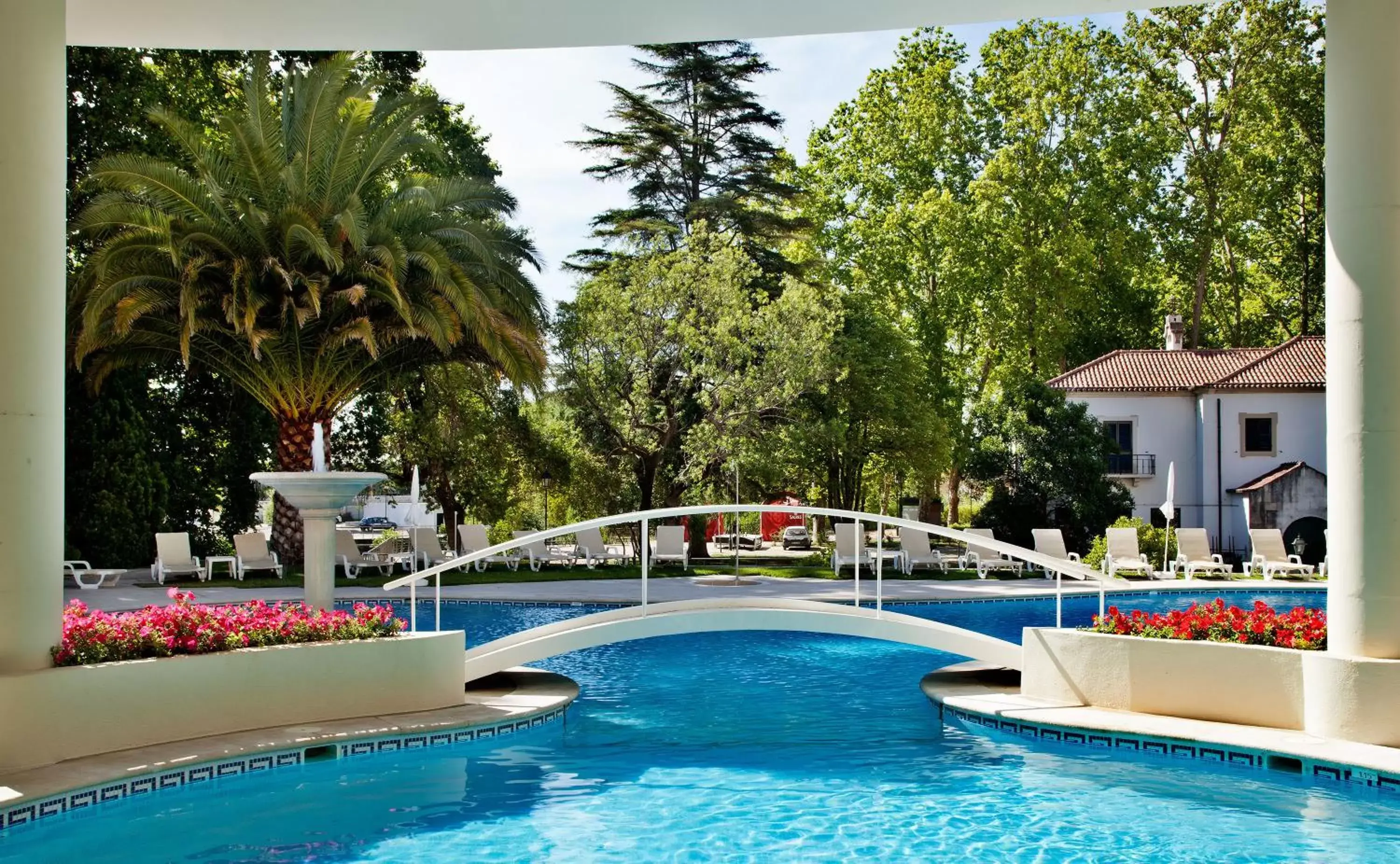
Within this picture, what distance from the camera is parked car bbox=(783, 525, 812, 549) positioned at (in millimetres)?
39438

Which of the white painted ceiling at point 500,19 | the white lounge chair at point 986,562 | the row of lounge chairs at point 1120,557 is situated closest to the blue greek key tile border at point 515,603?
the row of lounge chairs at point 1120,557

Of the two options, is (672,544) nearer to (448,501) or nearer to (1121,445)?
(448,501)

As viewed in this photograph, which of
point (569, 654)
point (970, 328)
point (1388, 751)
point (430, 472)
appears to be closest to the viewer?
point (1388, 751)

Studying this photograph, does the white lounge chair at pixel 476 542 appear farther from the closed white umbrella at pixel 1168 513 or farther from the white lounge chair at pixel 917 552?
the closed white umbrella at pixel 1168 513

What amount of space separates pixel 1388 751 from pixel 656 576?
55.1 feet

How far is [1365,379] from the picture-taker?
879 centimetres

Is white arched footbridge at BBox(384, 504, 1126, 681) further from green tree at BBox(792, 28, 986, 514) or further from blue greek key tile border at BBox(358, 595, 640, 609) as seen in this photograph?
green tree at BBox(792, 28, 986, 514)

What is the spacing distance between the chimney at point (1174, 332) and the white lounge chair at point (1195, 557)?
17.1 m

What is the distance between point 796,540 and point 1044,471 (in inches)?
404

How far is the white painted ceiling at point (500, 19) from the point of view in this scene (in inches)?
374

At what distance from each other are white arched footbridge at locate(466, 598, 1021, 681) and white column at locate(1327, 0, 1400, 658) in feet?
10.5

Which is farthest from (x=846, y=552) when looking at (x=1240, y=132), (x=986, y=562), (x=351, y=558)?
(x=1240, y=132)

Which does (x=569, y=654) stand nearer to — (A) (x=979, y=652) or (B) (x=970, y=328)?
(A) (x=979, y=652)

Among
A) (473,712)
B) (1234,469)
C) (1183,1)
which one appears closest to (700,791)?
(473,712)
